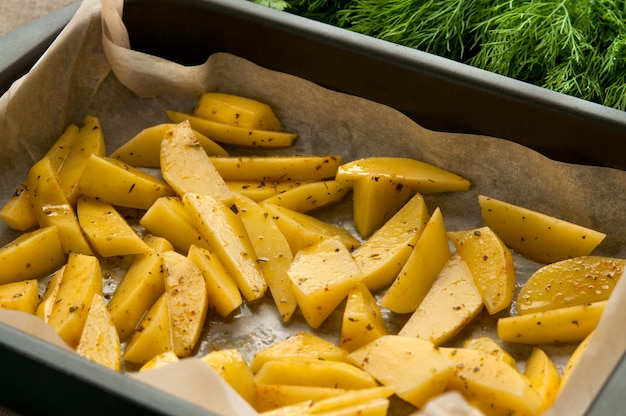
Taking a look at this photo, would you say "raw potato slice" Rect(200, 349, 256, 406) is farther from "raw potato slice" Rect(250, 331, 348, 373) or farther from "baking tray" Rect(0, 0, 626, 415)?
"baking tray" Rect(0, 0, 626, 415)

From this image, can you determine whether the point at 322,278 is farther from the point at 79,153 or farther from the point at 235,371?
the point at 79,153

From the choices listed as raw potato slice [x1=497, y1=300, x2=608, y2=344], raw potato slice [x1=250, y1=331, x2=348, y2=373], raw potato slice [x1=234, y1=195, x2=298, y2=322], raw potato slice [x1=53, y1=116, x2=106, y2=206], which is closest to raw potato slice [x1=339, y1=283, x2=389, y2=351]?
raw potato slice [x1=250, y1=331, x2=348, y2=373]

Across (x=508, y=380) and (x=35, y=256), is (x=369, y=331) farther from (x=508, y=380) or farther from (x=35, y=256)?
(x=35, y=256)

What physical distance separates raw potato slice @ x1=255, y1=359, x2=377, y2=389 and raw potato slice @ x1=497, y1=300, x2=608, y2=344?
0.34m

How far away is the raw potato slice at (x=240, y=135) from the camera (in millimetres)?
2219

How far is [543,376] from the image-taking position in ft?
5.08

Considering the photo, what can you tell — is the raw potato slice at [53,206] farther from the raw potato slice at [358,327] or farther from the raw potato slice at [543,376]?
the raw potato slice at [543,376]

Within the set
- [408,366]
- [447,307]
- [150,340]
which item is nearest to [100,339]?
[150,340]

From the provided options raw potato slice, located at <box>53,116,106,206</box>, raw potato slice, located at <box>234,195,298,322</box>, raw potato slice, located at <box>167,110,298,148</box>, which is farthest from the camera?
raw potato slice, located at <box>167,110,298,148</box>

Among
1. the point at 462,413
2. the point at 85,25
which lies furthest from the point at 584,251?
the point at 85,25

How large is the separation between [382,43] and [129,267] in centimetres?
83

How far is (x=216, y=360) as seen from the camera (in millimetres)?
1555

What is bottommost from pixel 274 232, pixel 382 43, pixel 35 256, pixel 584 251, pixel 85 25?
pixel 35 256

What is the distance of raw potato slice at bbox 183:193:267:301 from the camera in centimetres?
186
